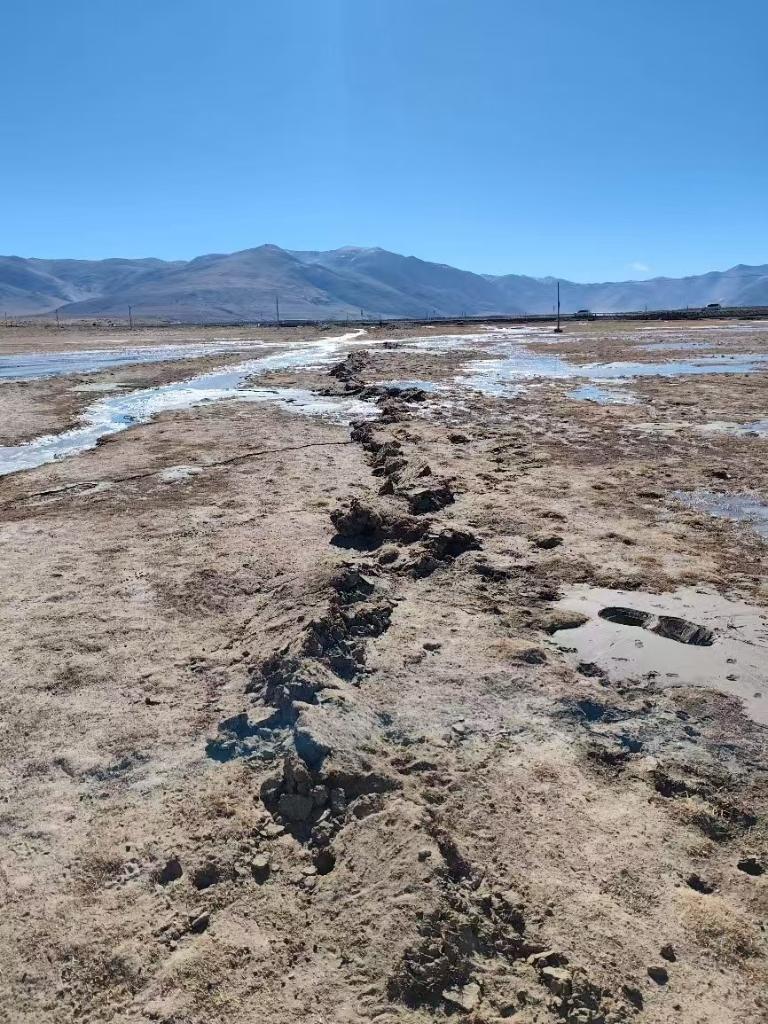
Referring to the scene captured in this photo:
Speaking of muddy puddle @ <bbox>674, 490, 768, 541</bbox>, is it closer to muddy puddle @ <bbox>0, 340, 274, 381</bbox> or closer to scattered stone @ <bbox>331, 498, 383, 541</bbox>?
scattered stone @ <bbox>331, 498, 383, 541</bbox>

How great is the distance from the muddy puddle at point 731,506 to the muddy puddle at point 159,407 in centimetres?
924

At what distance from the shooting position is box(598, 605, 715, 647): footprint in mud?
5.63 metres

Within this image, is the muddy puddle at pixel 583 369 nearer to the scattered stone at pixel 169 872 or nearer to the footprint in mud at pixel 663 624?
the footprint in mud at pixel 663 624

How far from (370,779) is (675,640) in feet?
9.69

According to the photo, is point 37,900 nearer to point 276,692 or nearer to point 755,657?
point 276,692

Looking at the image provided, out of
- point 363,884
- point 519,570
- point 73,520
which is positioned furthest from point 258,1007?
point 73,520

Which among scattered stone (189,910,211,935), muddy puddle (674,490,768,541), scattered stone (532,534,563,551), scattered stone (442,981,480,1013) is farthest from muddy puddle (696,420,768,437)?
scattered stone (189,910,211,935)

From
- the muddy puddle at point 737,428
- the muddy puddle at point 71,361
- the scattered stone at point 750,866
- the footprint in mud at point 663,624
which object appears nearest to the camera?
the scattered stone at point 750,866

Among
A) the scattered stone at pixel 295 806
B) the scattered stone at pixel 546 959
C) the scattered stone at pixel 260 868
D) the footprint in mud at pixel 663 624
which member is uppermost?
the footprint in mud at pixel 663 624

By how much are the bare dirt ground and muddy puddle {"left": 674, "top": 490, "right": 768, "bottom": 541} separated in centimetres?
36

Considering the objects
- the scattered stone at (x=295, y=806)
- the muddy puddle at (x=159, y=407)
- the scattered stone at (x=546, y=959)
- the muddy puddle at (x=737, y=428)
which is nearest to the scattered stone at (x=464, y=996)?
the scattered stone at (x=546, y=959)

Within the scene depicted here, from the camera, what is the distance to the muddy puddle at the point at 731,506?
857 centimetres

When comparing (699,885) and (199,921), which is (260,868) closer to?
(199,921)

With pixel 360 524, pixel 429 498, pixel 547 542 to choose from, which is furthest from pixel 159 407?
pixel 547 542
